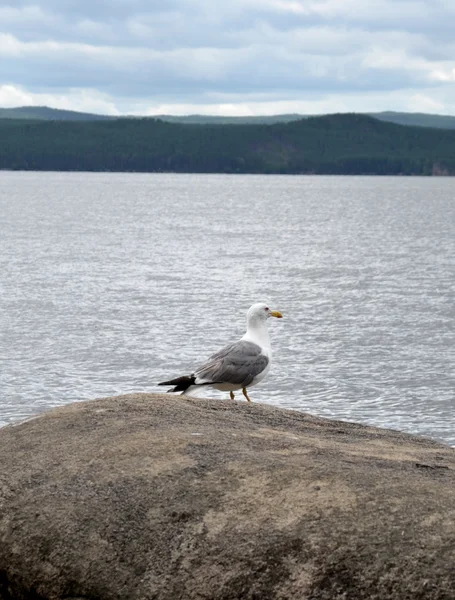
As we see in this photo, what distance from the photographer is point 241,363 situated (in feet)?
36.1

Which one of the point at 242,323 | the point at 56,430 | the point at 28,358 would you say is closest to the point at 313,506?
the point at 56,430

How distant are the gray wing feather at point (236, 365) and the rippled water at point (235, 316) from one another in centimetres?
540

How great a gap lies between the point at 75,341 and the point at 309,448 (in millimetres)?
18158

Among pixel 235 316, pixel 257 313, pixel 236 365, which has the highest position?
pixel 257 313

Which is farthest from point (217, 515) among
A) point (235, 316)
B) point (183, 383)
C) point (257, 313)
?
point (235, 316)

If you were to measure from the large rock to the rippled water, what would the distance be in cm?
1004

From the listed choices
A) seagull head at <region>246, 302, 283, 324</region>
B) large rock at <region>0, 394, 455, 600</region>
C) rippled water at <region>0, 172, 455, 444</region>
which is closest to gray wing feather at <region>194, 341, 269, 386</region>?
seagull head at <region>246, 302, 283, 324</region>

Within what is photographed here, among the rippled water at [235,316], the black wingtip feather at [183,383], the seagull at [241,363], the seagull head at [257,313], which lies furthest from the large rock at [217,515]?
the rippled water at [235,316]

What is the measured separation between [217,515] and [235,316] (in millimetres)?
24041

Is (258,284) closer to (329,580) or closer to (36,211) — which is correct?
(329,580)

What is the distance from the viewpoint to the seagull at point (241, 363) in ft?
35.1

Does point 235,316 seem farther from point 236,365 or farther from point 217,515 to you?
point 217,515

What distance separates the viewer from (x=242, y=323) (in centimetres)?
2783

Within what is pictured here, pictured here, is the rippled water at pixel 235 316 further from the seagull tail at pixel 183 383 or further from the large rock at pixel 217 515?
the large rock at pixel 217 515
